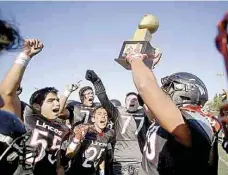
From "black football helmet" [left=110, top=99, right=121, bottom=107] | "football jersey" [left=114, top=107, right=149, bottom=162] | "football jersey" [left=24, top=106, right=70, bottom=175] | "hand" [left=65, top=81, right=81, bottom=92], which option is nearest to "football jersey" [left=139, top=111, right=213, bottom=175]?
"football jersey" [left=24, top=106, right=70, bottom=175]

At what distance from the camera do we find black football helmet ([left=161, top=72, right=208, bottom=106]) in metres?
3.03

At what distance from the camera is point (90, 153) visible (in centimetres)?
532

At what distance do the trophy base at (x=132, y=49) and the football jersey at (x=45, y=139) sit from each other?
1.71 m

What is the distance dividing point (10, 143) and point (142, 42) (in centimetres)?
167

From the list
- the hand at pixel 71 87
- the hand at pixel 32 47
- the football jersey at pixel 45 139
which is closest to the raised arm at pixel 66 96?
A: the hand at pixel 71 87

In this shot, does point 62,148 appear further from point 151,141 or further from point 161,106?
point 161,106

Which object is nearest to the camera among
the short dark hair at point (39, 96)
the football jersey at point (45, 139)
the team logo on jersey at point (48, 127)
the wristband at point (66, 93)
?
the football jersey at point (45, 139)

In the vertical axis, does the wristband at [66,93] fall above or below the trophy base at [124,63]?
below

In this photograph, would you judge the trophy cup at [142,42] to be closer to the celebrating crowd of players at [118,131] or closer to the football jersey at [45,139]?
the celebrating crowd of players at [118,131]

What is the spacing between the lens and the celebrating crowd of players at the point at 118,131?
2.12m

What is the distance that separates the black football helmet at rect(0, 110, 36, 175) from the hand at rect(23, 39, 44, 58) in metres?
0.99

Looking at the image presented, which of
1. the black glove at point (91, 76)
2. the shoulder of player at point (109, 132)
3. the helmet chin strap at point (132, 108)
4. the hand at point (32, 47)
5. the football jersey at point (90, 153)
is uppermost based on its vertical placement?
the black glove at point (91, 76)

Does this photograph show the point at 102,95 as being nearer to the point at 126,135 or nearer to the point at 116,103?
the point at 126,135

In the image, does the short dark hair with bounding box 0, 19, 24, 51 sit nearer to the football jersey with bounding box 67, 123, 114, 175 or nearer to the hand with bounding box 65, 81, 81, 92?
the football jersey with bounding box 67, 123, 114, 175
